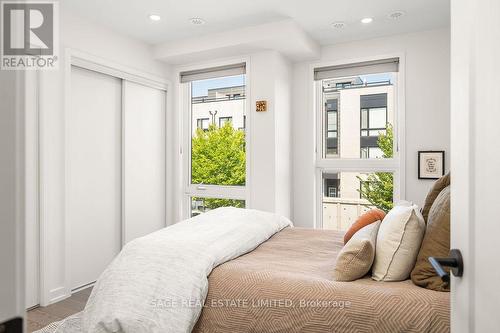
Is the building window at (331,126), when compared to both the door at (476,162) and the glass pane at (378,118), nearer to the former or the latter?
the glass pane at (378,118)

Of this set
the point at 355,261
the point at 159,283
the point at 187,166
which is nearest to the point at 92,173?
the point at 187,166

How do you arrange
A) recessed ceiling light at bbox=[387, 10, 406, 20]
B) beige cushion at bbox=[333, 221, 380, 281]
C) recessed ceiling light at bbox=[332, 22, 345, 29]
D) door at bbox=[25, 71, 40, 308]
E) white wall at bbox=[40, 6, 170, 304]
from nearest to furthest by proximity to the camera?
1. beige cushion at bbox=[333, 221, 380, 281]
2. door at bbox=[25, 71, 40, 308]
3. white wall at bbox=[40, 6, 170, 304]
4. recessed ceiling light at bbox=[387, 10, 406, 20]
5. recessed ceiling light at bbox=[332, 22, 345, 29]

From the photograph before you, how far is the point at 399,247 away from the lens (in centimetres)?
167

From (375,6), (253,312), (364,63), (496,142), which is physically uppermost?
(375,6)

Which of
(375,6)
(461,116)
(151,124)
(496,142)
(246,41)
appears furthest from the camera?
(151,124)

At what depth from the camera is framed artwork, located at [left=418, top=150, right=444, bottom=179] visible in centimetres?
351

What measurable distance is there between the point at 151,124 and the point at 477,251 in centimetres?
387

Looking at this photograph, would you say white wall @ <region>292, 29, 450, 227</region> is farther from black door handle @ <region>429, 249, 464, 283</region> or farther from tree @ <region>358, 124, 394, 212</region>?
black door handle @ <region>429, 249, 464, 283</region>

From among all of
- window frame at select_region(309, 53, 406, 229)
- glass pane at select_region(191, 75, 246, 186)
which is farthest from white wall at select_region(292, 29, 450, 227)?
glass pane at select_region(191, 75, 246, 186)

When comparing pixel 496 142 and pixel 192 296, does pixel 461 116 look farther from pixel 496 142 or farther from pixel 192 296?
pixel 192 296

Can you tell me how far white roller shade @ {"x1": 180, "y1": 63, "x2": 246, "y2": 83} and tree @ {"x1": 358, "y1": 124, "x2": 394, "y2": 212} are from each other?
1.77m

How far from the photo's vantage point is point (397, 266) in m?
1.67

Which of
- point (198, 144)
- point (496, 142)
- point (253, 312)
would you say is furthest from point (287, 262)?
point (198, 144)

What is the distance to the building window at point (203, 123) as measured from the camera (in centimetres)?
441
